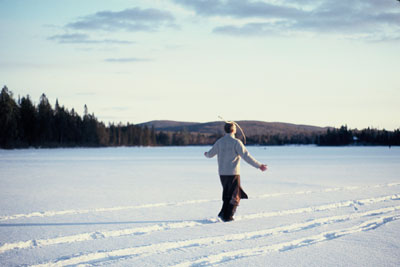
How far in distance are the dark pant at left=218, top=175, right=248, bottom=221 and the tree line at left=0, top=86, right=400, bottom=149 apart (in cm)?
7622

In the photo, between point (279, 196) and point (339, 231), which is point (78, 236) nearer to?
point (339, 231)

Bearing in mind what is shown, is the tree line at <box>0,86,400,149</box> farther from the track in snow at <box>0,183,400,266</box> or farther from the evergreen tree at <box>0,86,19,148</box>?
the track in snow at <box>0,183,400,266</box>

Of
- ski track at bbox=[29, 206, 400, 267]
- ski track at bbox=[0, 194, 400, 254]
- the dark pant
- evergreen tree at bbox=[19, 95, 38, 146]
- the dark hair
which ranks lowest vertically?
ski track at bbox=[0, 194, 400, 254]

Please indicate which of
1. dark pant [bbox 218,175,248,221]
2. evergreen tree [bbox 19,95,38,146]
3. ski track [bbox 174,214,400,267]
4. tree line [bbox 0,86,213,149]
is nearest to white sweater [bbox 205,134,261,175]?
dark pant [bbox 218,175,248,221]

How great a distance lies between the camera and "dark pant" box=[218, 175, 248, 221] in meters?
6.57

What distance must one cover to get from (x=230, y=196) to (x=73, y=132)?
9696 centimetres

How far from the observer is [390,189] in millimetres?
10914

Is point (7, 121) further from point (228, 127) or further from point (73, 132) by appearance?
point (228, 127)

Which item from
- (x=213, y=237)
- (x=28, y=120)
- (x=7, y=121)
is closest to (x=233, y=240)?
(x=213, y=237)

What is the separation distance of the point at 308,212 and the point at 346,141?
137m

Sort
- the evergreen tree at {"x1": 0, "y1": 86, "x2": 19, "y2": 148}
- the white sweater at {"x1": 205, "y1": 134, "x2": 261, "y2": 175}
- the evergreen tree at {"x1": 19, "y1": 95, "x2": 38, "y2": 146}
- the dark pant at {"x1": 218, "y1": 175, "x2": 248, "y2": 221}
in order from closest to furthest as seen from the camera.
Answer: the dark pant at {"x1": 218, "y1": 175, "x2": 248, "y2": 221} → the white sweater at {"x1": 205, "y1": 134, "x2": 261, "y2": 175} → the evergreen tree at {"x1": 0, "y1": 86, "x2": 19, "y2": 148} → the evergreen tree at {"x1": 19, "y1": 95, "x2": 38, "y2": 146}

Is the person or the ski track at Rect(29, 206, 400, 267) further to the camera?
the person

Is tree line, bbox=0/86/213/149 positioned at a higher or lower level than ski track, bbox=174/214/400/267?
higher

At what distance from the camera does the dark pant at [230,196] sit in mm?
6574
